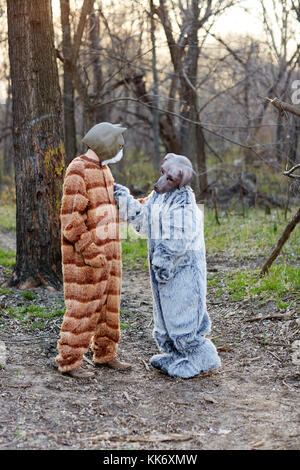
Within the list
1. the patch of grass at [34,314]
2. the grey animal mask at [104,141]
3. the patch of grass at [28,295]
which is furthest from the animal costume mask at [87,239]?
the patch of grass at [28,295]

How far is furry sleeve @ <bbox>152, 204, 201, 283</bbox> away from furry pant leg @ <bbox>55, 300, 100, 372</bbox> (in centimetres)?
56

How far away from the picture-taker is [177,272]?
442 cm

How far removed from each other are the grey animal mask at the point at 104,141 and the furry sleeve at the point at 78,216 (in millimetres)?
177

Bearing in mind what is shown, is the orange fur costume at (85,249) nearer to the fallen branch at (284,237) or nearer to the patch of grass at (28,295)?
the patch of grass at (28,295)

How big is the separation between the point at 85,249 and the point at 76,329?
0.62 metres

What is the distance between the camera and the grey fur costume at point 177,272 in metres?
4.36

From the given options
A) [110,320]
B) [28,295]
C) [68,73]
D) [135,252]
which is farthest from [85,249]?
[68,73]

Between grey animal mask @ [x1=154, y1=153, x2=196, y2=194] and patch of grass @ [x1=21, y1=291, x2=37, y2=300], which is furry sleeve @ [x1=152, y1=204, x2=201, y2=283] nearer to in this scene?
grey animal mask @ [x1=154, y1=153, x2=196, y2=194]

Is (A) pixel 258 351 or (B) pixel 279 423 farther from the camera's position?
(A) pixel 258 351

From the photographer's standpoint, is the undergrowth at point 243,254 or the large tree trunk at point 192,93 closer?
the undergrowth at point 243,254
